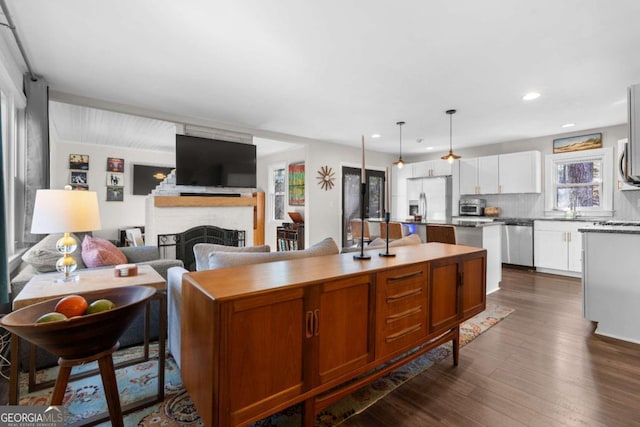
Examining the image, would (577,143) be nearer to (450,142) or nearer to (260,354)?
(450,142)

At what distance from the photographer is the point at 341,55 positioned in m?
2.67

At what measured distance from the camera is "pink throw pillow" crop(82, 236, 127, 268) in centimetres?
278

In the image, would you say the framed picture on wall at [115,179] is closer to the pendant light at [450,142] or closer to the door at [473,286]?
the pendant light at [450,142]

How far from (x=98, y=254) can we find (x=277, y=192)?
4956 millimetres

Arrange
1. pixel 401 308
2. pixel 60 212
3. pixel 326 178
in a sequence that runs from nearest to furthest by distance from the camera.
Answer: pixel 401 308, pixel 60 212, pixel 326 178

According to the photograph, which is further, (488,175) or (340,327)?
(488,175)

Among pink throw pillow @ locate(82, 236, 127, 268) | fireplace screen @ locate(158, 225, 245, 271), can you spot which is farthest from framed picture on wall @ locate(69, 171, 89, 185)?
pink throw pillow @ locate(82, 236, 127, 268)

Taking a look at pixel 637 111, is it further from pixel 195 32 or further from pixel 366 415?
pixel 195 32

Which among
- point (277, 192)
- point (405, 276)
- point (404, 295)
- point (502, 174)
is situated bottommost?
point (404, 295)

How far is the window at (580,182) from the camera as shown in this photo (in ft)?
16.4

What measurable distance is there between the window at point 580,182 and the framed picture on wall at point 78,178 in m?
8.99

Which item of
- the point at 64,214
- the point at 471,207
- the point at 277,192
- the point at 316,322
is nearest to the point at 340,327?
the point at 316,322

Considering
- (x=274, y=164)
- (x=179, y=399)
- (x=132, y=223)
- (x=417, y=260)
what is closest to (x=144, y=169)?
(x=132, y=223)

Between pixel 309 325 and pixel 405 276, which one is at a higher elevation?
pixel 405 276
